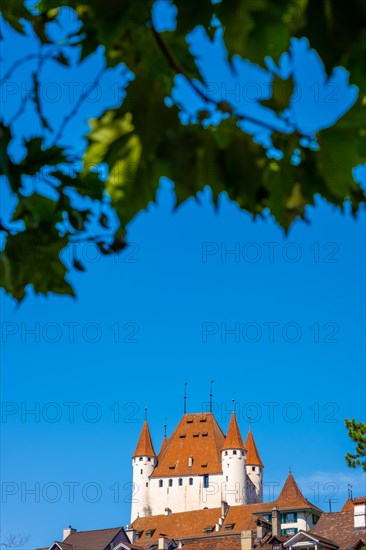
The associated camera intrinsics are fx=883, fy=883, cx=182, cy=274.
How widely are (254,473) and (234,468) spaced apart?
18.6 ft

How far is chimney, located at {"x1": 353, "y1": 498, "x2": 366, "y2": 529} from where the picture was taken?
4291 centimetres

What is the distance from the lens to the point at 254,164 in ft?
7.00

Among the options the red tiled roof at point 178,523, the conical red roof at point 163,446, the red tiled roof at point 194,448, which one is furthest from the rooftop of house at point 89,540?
the conical red roof at point 163,446

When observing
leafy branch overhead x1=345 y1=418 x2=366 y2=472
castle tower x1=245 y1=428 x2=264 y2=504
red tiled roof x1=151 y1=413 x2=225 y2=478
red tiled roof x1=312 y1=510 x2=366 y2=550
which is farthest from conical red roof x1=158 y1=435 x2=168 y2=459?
leafy branch overhead x1=345 y1=418 x2=366 y2=472

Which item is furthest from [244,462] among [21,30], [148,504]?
[21,30]

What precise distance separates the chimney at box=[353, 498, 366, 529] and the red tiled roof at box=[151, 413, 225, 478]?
5203cm

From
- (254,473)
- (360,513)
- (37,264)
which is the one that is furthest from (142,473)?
(37,264)

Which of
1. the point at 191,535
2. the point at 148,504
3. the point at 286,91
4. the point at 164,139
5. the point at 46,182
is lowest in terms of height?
the point at 164,139

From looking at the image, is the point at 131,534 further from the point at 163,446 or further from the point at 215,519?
the point at 163,446

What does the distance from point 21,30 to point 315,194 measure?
1600 millimetres

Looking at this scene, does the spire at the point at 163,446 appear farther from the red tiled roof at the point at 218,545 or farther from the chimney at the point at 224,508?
the red tiled roof at the point at 218,545

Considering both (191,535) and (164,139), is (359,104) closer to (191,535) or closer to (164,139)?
(164,139)

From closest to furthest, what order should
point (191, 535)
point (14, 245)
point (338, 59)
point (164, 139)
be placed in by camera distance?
point (338, 59) < point (164, 139) < point (14, 245) < point (191, 535)

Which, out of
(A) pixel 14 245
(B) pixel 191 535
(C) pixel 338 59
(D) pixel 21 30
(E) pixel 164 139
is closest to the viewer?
(C) pixel 338 59
